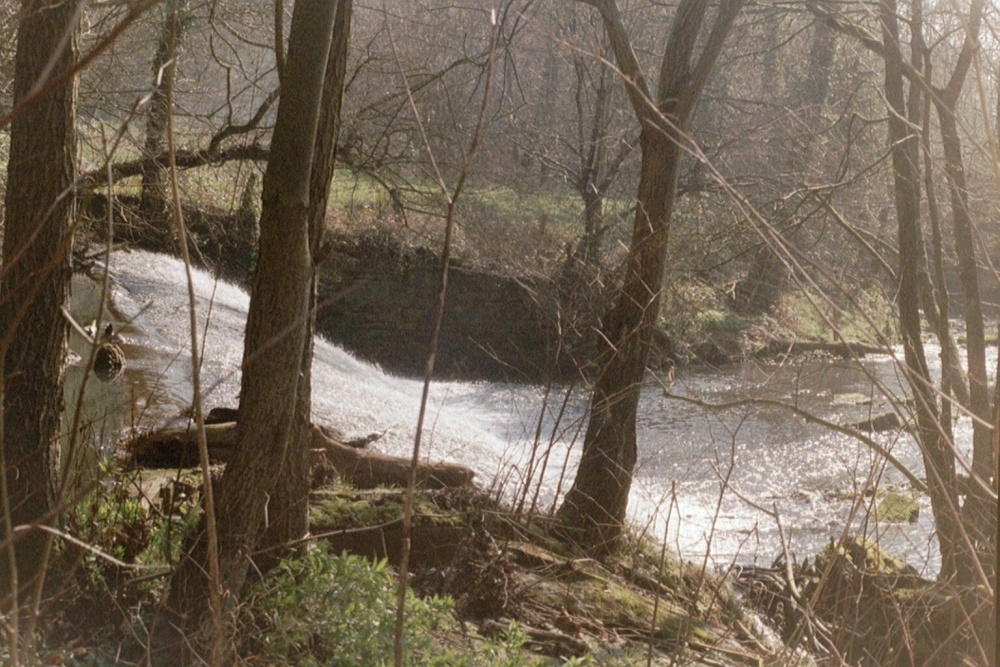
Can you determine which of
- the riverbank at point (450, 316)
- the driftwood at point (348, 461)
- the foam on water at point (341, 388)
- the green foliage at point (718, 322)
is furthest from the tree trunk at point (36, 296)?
the green foliage at point (718, 322)

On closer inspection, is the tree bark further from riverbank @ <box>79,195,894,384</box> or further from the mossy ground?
riverbank @ <box>79,195,894,384</box>

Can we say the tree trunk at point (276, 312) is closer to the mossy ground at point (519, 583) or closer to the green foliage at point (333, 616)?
the green foliage at point (333, 616)

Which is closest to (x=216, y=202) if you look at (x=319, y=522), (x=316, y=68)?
(x=319, y=522)

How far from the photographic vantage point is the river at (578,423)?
9.02m

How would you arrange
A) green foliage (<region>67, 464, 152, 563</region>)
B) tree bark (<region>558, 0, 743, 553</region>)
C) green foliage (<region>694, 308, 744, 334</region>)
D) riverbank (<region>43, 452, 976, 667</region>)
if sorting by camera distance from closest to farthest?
riverbank (<region>43, 452, 976, 667</region>)
green foliage (<region>67, 464, 152, 563</region>)
tree bark (<region>558, 0, 743, 553</region>)
green foliage (<region>694, 308, 744, 334</region>)

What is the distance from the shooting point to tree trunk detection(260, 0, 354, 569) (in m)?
4.05

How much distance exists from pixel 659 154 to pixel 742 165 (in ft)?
24.8

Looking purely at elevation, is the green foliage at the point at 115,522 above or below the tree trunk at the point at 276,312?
below

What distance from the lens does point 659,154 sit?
22.6ft

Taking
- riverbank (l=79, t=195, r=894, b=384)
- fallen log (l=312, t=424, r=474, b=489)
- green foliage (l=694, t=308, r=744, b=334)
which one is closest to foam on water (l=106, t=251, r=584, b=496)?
riverbank (l=79, t=195, r=894, b=384)

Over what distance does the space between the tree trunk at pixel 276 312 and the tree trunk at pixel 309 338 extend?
→ 33cm

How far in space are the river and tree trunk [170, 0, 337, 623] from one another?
4.27m

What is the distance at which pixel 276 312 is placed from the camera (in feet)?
12.2

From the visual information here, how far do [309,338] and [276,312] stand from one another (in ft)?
1.45
